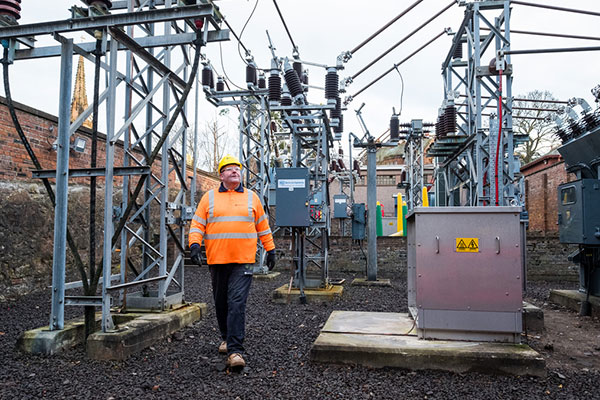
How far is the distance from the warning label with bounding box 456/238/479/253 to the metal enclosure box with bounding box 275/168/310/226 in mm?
4559

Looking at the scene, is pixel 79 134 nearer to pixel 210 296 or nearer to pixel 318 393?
pixel 210 296

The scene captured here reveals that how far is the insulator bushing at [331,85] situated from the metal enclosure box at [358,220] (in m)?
3.95

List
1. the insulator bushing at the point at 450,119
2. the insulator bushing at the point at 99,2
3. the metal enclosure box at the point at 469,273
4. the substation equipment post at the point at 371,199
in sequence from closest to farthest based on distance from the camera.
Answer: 1. the metal enclosure box at the point at 469,273
2. the insulator bushing at the point at 99,2
3. the insulator bushing at the point at 450,119
4. the substation equipment post at the point at 371,199

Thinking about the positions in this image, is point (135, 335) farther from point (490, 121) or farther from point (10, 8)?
point (490, 121)

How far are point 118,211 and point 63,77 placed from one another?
5.39 ft

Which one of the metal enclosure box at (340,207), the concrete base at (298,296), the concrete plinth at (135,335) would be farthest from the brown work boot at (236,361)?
the metal enclosure box at (340,207)

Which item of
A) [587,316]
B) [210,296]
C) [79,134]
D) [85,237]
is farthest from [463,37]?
[85,237]

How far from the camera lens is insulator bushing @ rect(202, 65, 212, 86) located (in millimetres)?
13719

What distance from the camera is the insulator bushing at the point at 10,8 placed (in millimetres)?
5277

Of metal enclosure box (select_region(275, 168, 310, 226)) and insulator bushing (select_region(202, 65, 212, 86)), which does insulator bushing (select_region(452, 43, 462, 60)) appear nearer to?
metal enclosure box (select_region(275, 168, 310, 226))

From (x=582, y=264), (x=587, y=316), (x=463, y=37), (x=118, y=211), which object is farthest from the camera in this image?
(x=463, y=37)

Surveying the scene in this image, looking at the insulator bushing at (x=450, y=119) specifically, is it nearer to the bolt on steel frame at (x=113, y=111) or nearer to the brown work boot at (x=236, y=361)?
the bolt on steel frame at (x=113, y=111)

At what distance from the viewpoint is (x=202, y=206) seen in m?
4.95

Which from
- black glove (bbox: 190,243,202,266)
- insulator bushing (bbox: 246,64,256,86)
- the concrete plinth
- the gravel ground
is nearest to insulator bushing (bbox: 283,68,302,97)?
insulator bushing (bbox: 246,64,256,86)
